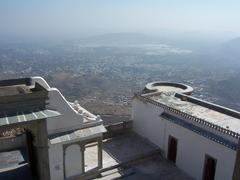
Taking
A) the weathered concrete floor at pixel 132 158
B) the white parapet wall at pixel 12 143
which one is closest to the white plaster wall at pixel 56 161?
the weathered concrete floor at pixel 132 158

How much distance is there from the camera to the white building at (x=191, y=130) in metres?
16.0

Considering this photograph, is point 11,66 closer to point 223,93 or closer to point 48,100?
point 223,93

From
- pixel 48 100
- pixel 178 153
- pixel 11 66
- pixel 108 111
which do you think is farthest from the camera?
pixel 11 66

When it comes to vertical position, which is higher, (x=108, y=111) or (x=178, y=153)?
(x=178, y=153)

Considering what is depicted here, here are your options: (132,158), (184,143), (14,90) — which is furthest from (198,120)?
(14,90)

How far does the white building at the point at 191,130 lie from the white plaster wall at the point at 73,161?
6.42 meters

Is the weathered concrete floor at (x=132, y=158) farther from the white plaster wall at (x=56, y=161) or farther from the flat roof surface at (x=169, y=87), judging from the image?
the flat roof surface at (x=169, y=87)

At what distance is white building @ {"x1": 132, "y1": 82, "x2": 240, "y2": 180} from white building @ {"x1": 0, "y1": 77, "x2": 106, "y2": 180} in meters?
5.15

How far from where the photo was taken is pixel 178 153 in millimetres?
19328

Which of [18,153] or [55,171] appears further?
[18,153]

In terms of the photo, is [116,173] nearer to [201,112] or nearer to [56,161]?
[56,161]

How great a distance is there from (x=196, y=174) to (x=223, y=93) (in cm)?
8105

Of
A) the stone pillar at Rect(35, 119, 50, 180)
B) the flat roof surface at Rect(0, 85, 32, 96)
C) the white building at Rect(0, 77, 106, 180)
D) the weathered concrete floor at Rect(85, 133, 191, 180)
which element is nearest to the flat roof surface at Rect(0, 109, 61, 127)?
the white building at Rect(0, 77, 106, 180)

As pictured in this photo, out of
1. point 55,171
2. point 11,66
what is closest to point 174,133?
point 55,171
